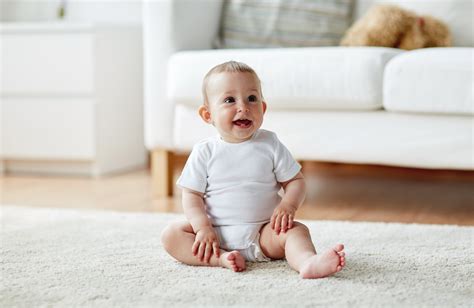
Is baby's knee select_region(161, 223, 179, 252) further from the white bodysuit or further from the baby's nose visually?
the baby's nose

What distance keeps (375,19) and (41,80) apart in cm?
126

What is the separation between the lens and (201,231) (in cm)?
131

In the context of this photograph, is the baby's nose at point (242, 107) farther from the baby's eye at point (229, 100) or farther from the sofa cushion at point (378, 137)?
the sofa cushion at point (378, 137)

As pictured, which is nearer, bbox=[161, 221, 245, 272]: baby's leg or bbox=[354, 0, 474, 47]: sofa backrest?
bbox=[161, 221, 245, 272]: baby's leg

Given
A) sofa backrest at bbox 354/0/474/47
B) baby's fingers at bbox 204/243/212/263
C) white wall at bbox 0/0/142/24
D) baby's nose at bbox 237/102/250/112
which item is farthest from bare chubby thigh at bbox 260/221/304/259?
white wall at bbox 0/0/142/24

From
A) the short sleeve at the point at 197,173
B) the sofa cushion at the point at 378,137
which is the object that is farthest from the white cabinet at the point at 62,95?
the short sleeve at the point at 197,173

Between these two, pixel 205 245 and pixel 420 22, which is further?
pixel 420 22

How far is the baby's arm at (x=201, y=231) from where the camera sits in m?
1.31

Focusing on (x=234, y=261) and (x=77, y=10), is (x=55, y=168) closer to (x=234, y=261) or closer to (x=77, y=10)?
(x=77, y=10)

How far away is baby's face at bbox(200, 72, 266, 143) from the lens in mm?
1330

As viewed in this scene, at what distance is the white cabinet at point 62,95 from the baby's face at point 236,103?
149 centimetres

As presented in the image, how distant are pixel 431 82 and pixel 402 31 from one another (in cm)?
55

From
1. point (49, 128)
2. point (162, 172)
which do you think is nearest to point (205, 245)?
point (162, 172)

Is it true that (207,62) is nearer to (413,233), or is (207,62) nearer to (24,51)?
(413,233)
